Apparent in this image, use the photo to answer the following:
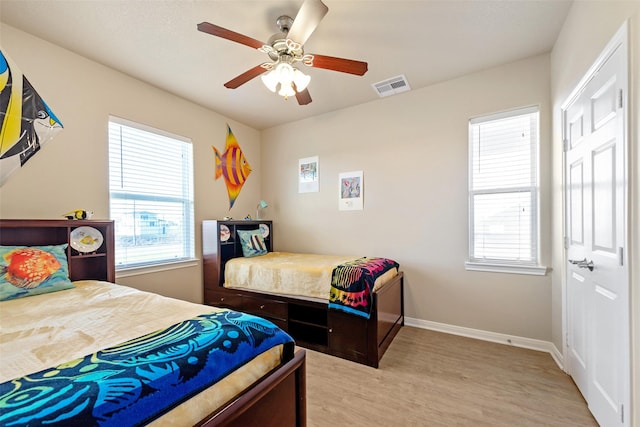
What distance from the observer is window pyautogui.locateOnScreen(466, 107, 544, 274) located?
2633 millimetres

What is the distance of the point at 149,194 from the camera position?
3.01 meters

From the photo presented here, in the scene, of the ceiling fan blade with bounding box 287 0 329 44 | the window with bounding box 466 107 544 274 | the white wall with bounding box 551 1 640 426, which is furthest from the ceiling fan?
the window with bounding box 466 107 544 274

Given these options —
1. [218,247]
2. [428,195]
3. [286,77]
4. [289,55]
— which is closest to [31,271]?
[218,247]

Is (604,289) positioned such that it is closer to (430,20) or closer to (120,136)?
(430,20)

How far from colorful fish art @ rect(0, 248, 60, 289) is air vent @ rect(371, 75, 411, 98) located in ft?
11.0

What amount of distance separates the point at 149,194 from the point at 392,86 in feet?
9.91

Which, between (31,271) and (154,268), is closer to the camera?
(31,271)

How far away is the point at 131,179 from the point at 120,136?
44cm

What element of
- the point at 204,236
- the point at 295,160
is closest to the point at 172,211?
the point at 204,236

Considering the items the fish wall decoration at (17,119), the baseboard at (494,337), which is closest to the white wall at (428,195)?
the baseboard at (494,337)

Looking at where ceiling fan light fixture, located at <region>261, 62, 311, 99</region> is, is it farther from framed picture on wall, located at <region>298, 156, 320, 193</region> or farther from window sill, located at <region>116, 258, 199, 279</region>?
window sill, located at <region>116, 258, 199, 279</region>

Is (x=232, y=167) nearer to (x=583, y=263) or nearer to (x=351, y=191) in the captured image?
(x=351, y=191)

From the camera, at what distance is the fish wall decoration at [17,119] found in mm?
1213

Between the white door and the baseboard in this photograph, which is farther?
the baseboard
